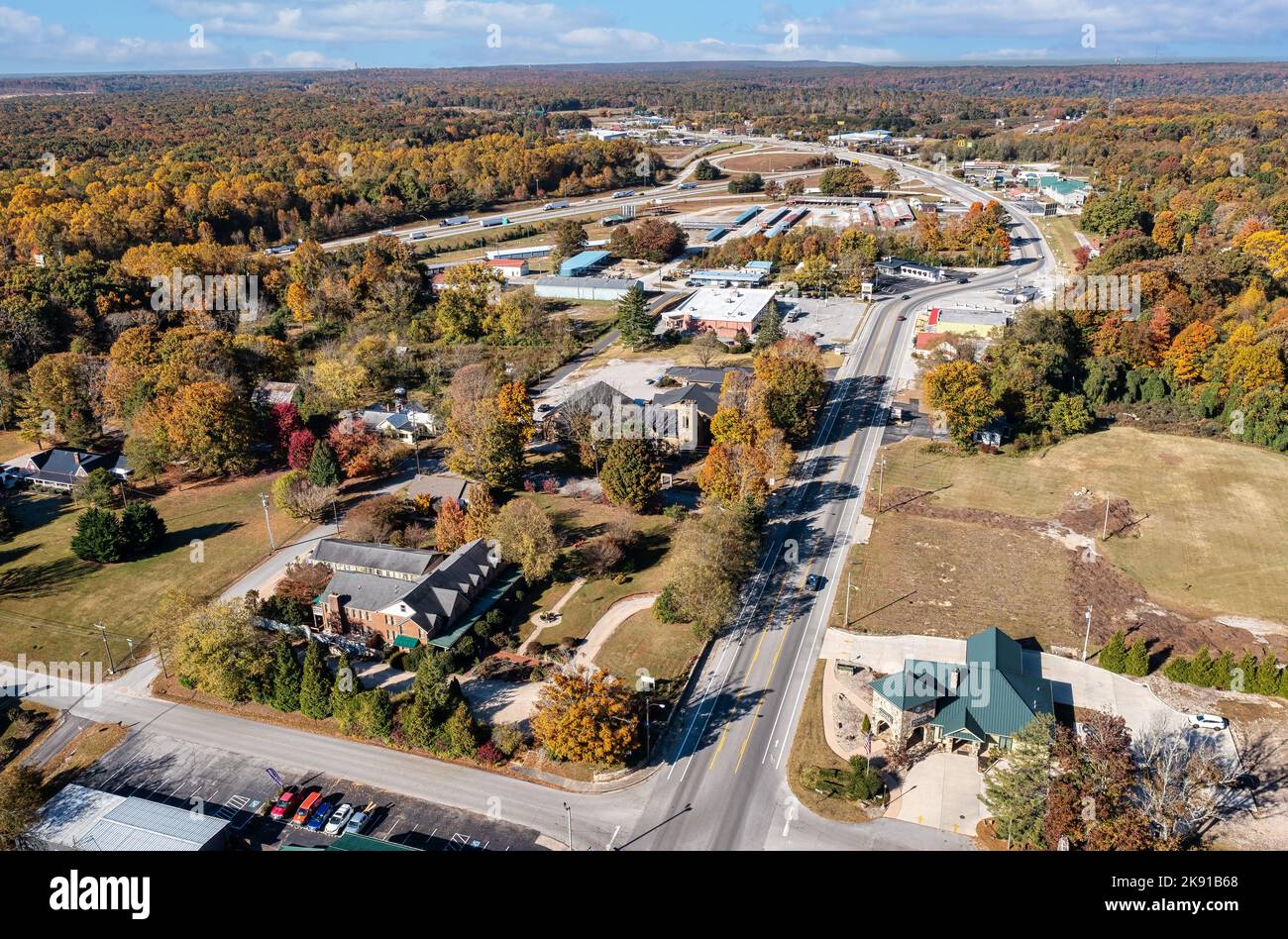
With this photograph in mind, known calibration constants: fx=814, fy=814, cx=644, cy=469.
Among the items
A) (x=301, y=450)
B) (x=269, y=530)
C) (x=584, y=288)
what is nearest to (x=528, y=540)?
(x=269, y=530)

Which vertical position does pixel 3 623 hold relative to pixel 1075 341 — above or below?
below

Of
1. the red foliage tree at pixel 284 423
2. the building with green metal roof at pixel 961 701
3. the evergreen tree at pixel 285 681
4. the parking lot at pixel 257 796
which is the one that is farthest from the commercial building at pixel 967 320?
the evergreen tree at pixel 285 681

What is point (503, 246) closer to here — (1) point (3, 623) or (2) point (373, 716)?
(1) point (3, 623)

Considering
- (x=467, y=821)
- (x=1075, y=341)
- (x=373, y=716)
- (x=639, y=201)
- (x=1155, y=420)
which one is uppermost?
(x=639, y=201)

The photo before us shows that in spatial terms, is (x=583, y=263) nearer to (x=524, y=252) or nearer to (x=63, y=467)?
(x=524, y=252)

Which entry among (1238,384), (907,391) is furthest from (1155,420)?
(907,391)

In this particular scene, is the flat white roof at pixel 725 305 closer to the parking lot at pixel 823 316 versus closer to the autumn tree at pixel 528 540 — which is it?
the parking lot at pixel 823 316

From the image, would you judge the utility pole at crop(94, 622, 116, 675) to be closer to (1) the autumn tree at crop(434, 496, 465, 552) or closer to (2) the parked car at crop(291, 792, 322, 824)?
(2) the parked car at crop(291, 792, 322, 824)
